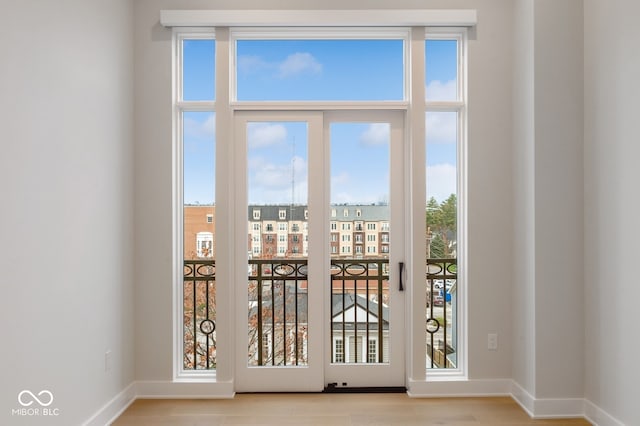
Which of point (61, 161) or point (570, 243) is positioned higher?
point (61, 161)

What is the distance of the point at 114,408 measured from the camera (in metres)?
3.01

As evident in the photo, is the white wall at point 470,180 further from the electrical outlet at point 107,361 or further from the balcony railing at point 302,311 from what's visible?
the electrical outlet at point 107,361

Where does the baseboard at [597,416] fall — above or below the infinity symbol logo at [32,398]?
below

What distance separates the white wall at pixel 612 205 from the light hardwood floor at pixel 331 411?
0.49 meters

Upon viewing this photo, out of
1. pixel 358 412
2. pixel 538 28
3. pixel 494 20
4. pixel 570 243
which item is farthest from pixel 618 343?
pixel 494 20

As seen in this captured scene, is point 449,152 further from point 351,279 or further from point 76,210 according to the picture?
point 76,210

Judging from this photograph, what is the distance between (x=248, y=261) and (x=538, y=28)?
266cm

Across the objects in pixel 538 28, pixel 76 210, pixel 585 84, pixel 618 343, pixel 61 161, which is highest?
pixel 538 28

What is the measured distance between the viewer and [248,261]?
350 centimetres

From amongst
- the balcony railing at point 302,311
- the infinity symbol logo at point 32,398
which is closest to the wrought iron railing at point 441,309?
the balcony railing at point 302,311

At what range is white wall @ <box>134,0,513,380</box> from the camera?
3.38 metres

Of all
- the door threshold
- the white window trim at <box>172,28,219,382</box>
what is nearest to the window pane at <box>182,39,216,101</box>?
the white window trim at <box>172,28,219,382</box>

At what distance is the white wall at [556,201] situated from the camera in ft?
9.96

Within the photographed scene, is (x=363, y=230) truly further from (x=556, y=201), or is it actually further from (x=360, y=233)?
(x=556, y=201)
